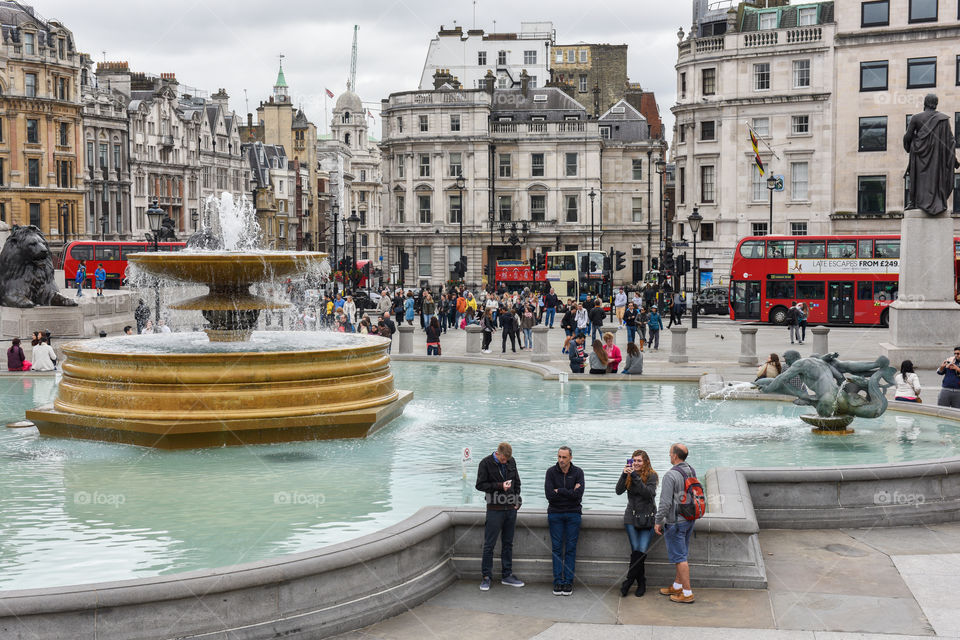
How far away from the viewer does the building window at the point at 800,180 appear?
5469 cm

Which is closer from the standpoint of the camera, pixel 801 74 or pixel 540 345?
pixel 540 345

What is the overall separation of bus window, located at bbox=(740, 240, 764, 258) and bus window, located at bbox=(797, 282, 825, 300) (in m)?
1.96

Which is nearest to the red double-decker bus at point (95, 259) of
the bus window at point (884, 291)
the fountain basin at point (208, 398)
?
the bus window at point (884, 291)

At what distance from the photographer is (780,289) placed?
40000mm

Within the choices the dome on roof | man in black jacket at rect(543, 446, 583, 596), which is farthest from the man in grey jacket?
the dome on roof

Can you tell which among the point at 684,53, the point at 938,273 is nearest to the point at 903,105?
the point at 684,53

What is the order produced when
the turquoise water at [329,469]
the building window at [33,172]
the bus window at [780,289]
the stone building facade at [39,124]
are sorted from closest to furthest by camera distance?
1. the turquoise water at [329,469]
2. the bus window at [780,289]
3. the stone building facade at [39,124]
4. the building window at [33,172]

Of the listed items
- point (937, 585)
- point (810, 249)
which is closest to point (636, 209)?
point (810, 249)

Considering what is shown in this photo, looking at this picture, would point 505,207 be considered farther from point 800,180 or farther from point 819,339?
point 819,339

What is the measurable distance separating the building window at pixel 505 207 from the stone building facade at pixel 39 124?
2849 cm

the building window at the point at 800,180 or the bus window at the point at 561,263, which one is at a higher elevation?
the building window at the point at 800,180

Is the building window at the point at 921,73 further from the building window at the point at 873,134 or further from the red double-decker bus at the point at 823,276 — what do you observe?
the red double-decker bus at the point at 823,276

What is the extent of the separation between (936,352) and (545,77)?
2924 inches

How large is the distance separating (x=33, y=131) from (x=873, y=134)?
5081 centimetres
